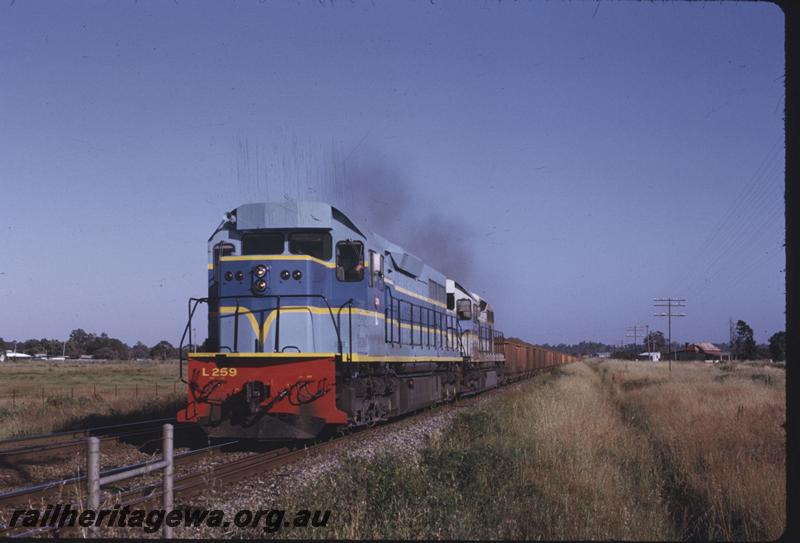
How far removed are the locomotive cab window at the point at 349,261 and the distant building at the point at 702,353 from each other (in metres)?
106

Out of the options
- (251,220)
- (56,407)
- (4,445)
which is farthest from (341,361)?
(56,407)

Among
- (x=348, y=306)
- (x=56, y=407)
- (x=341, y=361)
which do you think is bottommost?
(x=56, y=407)

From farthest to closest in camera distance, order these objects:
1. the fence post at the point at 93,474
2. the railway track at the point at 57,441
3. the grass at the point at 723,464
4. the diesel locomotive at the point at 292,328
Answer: the diesel locomotive at the point at 292,328 → the railway track at the point at 57,441 → the grass at the point at 723,464 → the fence post at the point at 93,474

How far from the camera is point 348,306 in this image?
13.0 meters

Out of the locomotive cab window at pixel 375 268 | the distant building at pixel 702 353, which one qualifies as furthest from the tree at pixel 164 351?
the locomotive cab window at pixel 375 268

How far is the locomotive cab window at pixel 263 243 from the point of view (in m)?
13.0

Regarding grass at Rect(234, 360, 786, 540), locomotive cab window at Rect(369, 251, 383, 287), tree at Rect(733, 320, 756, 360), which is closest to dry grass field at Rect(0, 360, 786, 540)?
grass at Rect(234, 360, 786, 540)

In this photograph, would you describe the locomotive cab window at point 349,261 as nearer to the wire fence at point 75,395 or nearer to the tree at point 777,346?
the wire fence at point 75,395

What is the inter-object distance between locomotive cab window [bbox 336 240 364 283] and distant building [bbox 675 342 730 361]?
106479mm

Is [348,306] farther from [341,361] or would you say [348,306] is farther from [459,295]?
[459,295]

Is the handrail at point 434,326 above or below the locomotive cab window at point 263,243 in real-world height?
below

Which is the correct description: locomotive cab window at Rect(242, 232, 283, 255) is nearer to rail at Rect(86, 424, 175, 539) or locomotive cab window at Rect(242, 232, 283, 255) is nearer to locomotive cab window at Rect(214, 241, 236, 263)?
locomotive cab window at Rect(214, 241, 236, 263)

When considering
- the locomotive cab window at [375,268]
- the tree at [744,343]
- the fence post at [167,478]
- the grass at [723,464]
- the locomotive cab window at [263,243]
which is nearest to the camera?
the fence post at [167,478]

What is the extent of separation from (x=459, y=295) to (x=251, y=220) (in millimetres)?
12238
